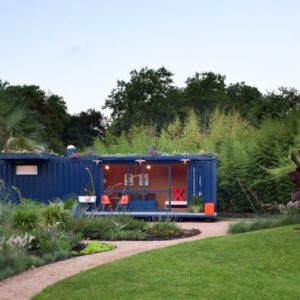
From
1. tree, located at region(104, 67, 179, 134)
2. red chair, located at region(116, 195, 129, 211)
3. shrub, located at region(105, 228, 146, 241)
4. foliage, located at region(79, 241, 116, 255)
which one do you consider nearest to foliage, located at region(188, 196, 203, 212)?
red chair, located at region(116, 195, 129, 211)

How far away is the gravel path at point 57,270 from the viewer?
285 inches

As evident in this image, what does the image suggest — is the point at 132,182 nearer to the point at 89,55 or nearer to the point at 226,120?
the point at 89,55

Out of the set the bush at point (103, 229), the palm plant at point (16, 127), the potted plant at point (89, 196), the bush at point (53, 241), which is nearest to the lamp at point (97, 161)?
the potted plant at point (89, 196)

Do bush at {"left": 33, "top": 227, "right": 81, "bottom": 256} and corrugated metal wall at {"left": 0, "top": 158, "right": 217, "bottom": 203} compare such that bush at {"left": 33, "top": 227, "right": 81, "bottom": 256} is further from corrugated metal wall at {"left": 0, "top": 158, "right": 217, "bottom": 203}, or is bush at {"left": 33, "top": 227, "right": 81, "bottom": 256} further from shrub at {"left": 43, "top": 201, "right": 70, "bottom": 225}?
corrugated metal wall at {"left": 0, "top": 158, "right": 217, "bottom": 203}

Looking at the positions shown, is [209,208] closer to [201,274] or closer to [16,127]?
[16,127]

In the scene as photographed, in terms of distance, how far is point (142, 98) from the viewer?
49125 millimetres

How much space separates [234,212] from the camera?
20969mm

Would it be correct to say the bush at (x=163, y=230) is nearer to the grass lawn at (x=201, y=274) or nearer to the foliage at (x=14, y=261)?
the grass lawn at (x=201, y=274)

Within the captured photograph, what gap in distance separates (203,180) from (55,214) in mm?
7804

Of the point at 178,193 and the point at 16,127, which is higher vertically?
the point at 16,127

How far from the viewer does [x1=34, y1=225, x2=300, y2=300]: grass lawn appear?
670 cm

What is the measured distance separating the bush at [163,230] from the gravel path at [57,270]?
1.11 meters

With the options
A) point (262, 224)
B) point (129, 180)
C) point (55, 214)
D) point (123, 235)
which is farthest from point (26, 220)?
point (129, 180)

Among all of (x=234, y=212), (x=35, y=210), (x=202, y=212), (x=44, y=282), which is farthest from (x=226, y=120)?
(x=44, y=282)
